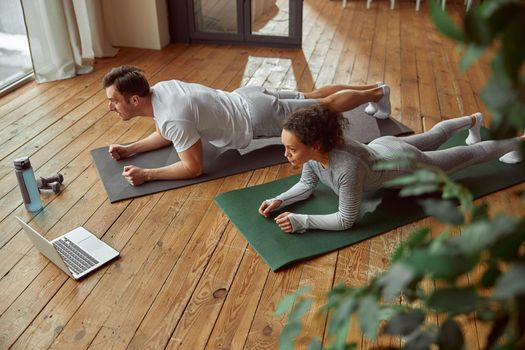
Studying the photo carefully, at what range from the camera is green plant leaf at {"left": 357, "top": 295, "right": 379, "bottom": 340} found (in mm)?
569

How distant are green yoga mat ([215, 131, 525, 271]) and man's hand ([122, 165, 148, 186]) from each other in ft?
1.29

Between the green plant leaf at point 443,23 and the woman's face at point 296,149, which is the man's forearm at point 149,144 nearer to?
the woman's face at point 296,149

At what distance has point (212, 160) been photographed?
267 cm

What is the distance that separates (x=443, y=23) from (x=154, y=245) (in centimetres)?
175

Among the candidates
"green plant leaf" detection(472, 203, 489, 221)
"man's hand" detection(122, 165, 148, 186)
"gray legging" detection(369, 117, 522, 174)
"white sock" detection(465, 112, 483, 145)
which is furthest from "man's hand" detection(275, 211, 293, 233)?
"green plant leaf" detection(472, 203, 489, 221)

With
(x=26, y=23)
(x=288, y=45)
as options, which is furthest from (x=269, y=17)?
(x=26, y=23)

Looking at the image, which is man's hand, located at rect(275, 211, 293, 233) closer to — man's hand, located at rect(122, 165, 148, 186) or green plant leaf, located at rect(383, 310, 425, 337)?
man's hand, located at rect(122, 165, 148, 186)

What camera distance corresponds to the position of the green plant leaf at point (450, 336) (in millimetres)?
612

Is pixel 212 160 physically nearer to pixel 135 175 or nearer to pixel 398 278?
pixel 135 175

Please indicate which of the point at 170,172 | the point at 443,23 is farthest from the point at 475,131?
the point at 443,23

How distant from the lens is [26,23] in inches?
139

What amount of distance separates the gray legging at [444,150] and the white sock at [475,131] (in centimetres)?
7

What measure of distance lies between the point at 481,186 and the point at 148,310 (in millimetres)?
1638

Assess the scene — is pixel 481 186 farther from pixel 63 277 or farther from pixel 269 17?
pixel 269 17
